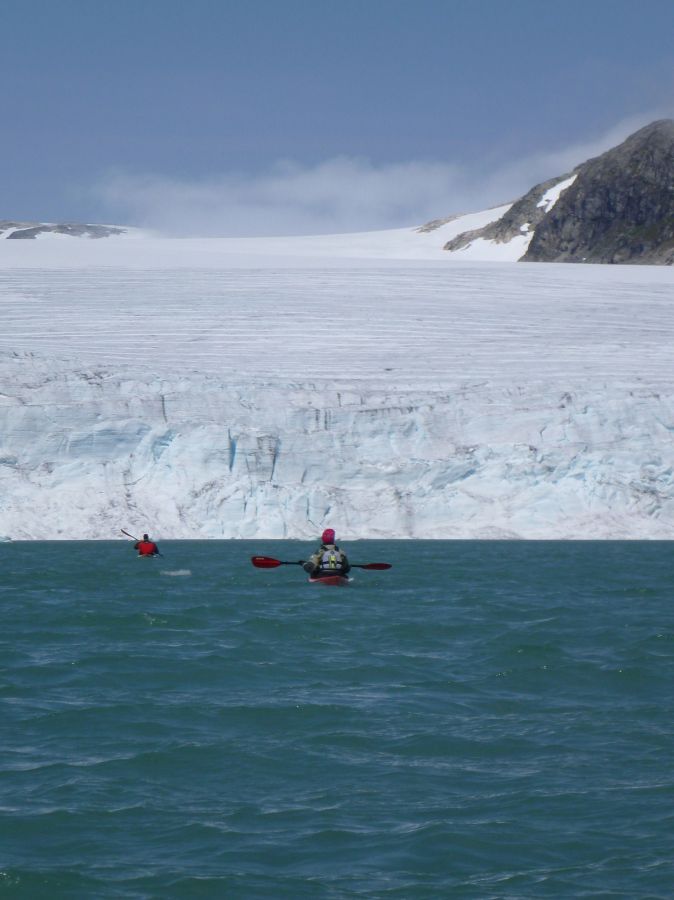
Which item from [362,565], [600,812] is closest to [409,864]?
[600,812]

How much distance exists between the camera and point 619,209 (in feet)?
244

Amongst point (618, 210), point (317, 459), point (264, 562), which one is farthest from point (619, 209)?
point (264, 562)

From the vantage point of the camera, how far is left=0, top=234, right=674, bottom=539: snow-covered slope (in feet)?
73.2

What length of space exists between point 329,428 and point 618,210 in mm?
55344

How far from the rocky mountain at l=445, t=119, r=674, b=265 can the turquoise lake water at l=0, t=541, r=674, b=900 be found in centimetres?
6189

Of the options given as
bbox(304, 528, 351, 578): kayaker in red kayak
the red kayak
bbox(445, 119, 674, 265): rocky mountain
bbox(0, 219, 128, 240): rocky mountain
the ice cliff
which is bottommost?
the red kayak

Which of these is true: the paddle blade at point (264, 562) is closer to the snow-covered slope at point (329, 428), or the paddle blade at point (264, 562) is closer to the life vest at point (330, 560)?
the life vest at point (330, 560)

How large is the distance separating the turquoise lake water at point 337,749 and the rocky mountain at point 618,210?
203 ft

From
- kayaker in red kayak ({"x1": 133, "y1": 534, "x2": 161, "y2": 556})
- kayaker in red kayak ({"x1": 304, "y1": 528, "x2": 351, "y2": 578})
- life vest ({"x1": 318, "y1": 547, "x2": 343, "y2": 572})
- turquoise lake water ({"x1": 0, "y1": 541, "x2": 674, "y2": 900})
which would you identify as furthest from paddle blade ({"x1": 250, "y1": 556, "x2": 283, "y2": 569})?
turquoise lake water ({"x1": 0, "y1": 541, "x2": 674, "y2": 900})

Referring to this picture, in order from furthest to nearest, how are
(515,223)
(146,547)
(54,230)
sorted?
(54,230) < (515,223) < (146,547)

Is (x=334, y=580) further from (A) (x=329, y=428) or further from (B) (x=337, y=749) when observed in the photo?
(B) (x=337, y=749)

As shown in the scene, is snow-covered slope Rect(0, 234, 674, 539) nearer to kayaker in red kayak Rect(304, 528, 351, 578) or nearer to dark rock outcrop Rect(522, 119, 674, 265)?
kayaker in red kayak Rect(304, 528, 351, 578)

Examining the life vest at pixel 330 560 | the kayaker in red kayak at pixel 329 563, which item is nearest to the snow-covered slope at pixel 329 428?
the kayaker in red kayak at pixel 329 563

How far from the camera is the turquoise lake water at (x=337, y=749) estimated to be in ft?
18.2
